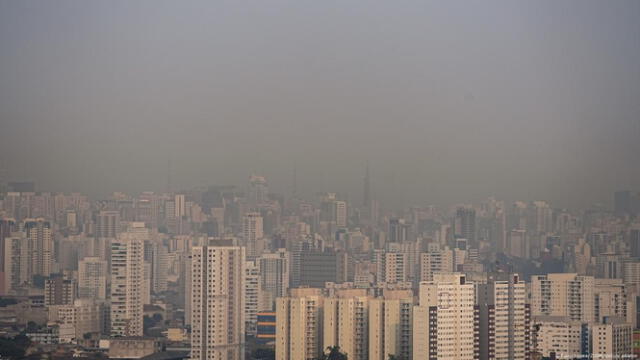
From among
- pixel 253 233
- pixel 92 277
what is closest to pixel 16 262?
pixel 92 277

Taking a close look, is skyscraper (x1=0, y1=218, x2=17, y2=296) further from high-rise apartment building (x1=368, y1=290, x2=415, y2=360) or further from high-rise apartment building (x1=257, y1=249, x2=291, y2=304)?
high-rise apartment building (x1=368, y1=290, x2=415, y2=360)

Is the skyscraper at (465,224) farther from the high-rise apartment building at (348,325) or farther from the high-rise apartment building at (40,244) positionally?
the high-rise apartment building at (40,244)

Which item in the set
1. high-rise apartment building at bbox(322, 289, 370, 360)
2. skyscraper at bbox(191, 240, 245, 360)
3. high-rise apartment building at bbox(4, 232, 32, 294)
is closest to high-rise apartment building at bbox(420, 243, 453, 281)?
high-rise apartment building at bbox(322, 289, 370, 360)

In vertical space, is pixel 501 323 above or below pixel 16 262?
below

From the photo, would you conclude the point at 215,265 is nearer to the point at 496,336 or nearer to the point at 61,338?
the point at 61,338

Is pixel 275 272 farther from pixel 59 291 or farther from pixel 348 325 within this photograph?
pixel 59 291

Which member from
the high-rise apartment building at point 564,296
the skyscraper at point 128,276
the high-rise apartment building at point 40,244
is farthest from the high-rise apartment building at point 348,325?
the high-rise apartment building at point 40,244
